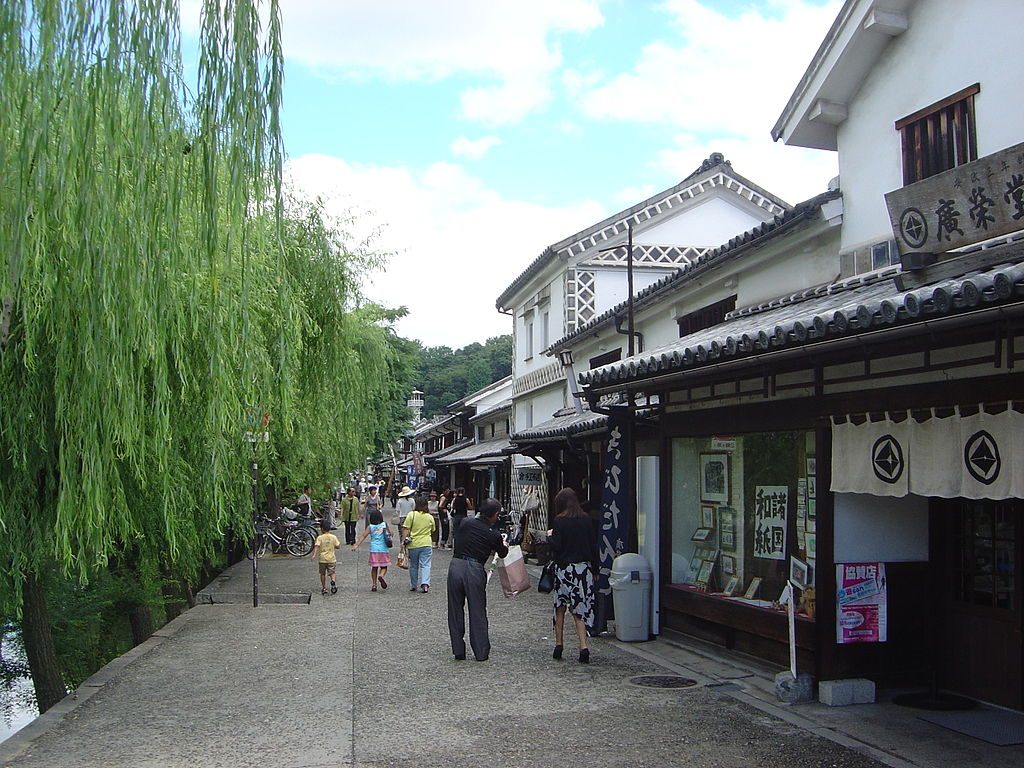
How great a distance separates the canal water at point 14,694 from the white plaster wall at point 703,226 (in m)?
16.9

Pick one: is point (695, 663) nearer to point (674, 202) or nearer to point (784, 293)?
point (784, 293)

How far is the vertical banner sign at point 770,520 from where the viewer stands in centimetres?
906

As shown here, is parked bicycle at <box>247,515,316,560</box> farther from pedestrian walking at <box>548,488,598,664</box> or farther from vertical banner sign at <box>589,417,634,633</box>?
pedestrian walking at <box>548,488,598,664</box>

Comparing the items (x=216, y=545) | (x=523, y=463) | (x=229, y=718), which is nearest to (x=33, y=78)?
(x=229, y=718)

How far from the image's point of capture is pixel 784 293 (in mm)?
12531

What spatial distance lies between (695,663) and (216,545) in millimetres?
13640

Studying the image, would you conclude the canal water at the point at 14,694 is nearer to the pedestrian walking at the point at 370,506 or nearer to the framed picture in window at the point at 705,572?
the pedestrian walking at the point at 370,506

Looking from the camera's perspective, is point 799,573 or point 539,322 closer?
point 799,573

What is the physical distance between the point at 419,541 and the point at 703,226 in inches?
499

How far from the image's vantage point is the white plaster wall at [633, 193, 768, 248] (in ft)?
78.3

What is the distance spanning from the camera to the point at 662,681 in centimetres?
876

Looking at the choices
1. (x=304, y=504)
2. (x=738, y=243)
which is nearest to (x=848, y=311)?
(x=738, y=243)

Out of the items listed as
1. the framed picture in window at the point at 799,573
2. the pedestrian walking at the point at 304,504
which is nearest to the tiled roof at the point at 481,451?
the pedestrian walking at the point at 304,504

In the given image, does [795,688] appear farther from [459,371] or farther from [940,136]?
[459,371]
